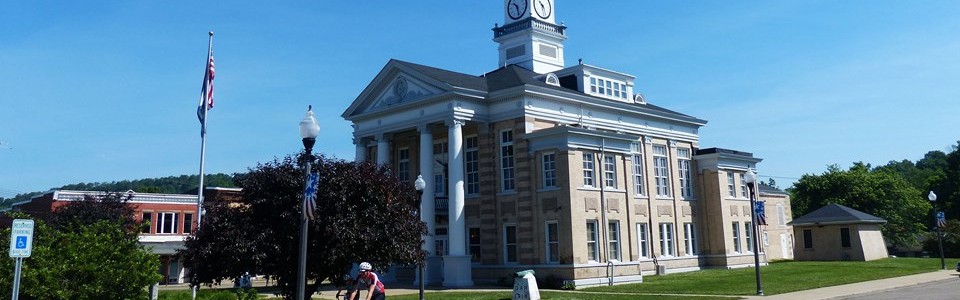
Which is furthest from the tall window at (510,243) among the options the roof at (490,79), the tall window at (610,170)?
the roof at (490,79)

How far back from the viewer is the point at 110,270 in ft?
58.5

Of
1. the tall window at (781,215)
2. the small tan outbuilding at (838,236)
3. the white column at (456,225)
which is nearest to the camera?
the white column at (456,225)

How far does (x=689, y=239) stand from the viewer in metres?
44.6

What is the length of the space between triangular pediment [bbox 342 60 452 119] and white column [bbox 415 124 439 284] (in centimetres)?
196

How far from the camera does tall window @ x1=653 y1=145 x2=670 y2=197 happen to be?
43406 mm

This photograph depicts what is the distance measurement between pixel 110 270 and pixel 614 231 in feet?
78.9

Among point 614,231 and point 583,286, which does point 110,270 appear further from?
point 614,231

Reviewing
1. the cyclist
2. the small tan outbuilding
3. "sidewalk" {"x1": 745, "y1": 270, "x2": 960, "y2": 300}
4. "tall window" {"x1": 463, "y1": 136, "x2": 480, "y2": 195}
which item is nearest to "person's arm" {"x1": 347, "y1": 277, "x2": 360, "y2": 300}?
the cyclist

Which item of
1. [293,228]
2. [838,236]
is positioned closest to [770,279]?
[838,236]

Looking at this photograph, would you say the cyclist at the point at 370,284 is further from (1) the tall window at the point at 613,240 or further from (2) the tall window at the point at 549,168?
(1) the tall window at the point at 613,240

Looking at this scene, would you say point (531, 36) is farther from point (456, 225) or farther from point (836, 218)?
point (836, 218)

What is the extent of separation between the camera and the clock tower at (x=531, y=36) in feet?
154

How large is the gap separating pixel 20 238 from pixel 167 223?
4503 centimetres

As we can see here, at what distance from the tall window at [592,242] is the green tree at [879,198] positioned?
49.9 metres
